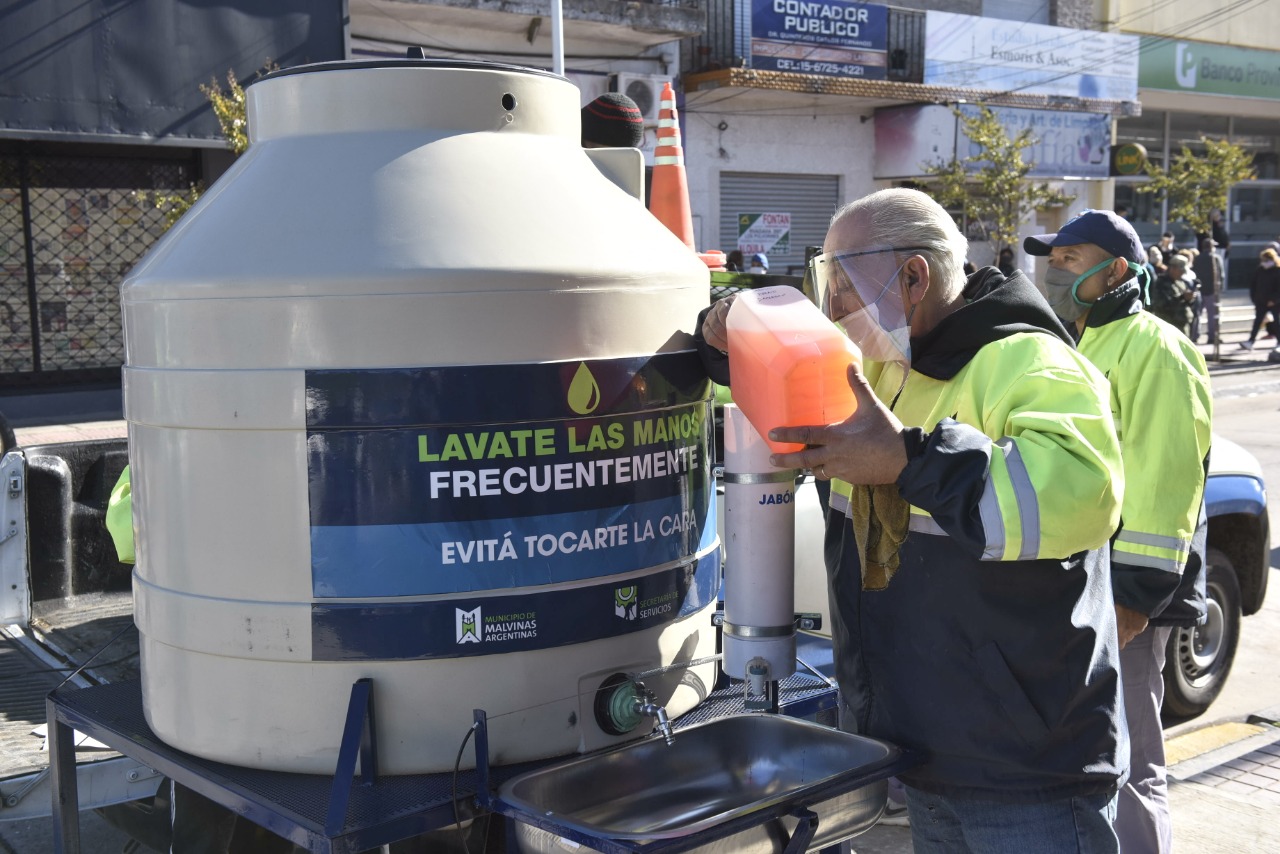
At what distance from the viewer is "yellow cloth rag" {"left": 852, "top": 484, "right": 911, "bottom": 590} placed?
2.33 meters

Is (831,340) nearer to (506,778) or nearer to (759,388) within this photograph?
(759,388)

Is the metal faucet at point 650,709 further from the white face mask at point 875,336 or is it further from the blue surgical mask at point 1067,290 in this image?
the blue surgical mask at point 1067,290

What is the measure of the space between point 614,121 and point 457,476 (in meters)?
1.76

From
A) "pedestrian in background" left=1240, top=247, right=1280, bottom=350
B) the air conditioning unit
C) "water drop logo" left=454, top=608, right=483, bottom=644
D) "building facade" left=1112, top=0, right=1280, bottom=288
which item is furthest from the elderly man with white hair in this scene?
"building facade" left=1112, top=0, right=1280, bottom=288

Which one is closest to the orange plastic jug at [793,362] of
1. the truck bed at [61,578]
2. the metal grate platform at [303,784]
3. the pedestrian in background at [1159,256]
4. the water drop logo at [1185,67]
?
the metal grate platform at [303,784]

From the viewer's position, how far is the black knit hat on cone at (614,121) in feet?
11.7

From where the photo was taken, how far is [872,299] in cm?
234

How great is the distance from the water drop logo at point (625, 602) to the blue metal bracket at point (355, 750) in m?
0.47

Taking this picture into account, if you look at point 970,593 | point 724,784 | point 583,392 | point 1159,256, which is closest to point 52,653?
point 724,784

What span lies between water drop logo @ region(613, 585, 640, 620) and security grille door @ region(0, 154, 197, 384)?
12758 mm

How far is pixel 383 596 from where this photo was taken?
2.13m

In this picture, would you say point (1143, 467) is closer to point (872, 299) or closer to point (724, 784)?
point (872, 299)

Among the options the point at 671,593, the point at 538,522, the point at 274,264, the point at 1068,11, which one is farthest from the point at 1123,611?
the point at 1068,11

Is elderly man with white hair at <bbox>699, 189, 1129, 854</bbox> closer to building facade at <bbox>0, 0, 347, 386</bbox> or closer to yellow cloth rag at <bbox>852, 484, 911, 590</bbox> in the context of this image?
yellow cloth rag at <bbox>852, 484, 911, 590</bbox>
